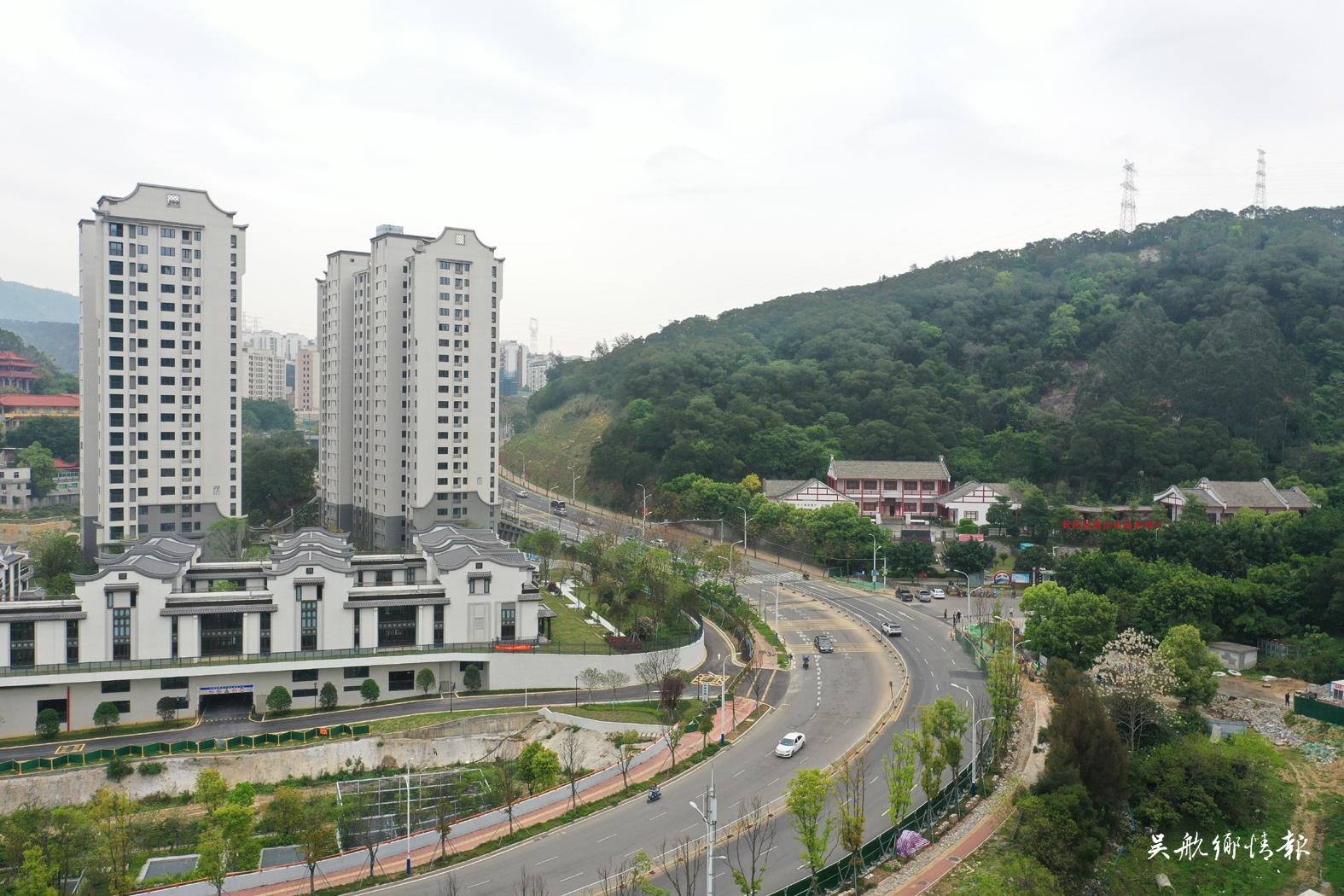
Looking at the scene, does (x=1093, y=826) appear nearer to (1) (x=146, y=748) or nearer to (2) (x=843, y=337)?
(1) (x=146, y=748)

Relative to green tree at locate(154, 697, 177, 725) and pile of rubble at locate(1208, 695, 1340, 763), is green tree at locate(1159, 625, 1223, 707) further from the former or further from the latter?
green tree at locate(154, 697, 177, 725)

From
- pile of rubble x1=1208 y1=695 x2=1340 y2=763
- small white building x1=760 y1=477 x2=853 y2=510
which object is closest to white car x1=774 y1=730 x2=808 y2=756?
pile of rubble x1=1208 y1=695 x2=1340 y2=763

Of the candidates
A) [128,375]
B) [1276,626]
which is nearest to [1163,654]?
[1276,626]

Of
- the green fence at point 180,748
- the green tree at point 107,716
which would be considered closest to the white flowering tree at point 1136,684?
the green fence at point 180,748

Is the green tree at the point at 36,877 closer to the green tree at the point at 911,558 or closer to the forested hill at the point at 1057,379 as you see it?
the green tree at the point at 911,558

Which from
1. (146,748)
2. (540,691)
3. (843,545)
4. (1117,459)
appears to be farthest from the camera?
(1117,459)

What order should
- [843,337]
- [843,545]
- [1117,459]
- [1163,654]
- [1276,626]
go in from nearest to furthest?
[1163,654], [1276,626], [843,545], [1117,459], [843,337]

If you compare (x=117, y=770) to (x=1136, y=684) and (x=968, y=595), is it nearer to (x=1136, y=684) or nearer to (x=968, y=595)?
(x=1136, y=684)
